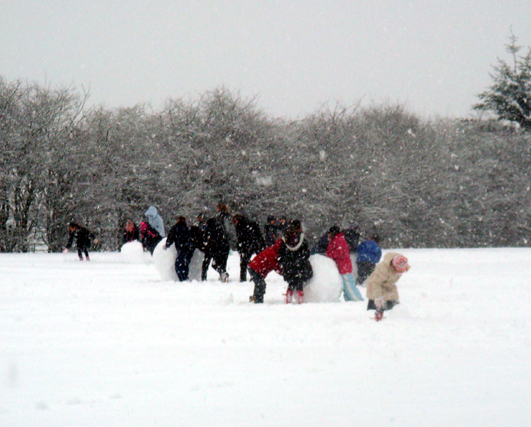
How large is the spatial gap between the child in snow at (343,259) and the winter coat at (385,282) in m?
2.64

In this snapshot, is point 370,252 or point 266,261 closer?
point 266,261

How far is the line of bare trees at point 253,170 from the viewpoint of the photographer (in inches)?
1256

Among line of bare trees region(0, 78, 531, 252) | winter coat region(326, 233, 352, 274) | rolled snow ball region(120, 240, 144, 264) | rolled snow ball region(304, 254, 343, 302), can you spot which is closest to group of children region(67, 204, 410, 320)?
winter coat region(326, 233, 352, 274)

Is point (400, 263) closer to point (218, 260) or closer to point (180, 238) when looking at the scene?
point (218, 260)

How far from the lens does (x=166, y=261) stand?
1594 cm

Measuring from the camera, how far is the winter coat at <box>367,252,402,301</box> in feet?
31.2

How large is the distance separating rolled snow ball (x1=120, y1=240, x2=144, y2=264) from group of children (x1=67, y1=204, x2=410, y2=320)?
73.4 inches

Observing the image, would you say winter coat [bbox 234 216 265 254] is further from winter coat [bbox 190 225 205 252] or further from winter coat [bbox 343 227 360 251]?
winter coat [bbox 343 227 360 251]

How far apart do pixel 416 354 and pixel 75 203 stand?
2692 centimetres

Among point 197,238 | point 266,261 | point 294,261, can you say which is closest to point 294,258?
point 294,261

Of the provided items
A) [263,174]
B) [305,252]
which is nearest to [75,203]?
[263,174]

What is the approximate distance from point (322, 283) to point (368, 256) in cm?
280

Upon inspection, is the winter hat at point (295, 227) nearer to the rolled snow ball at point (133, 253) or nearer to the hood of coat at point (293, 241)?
the hood of coat at point (293, 241)

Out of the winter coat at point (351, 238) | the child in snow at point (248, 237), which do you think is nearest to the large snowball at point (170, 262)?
the child in snow at point (248, 237)
